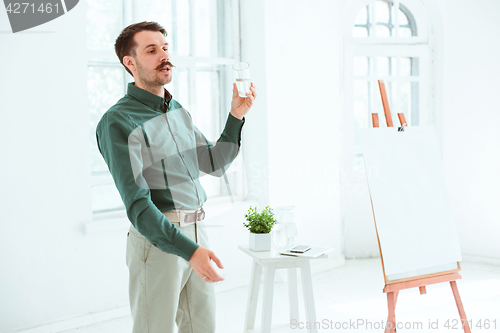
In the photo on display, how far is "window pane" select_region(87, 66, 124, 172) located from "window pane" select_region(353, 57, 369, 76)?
214cm

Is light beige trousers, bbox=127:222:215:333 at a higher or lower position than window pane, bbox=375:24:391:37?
lower

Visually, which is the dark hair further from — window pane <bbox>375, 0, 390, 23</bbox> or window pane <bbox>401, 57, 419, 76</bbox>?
window pane <bbox>401, 57, 419, 76</bbox>

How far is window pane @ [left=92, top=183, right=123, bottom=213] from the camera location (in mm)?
2896

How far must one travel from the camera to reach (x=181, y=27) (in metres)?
3.26

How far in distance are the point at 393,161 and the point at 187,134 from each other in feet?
3.77

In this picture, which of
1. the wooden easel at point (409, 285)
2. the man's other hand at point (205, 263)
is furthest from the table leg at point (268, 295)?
the man's other hand at point (205, 263)

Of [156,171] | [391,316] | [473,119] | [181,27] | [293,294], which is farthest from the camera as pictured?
[473,119]

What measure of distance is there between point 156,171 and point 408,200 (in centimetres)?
136

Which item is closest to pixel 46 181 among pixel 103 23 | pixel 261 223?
pixel 103 23

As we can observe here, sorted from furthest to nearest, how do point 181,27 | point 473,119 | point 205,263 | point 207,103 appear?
1. point 473,119
2. point 207,103
3. point 181,27
4. point 205,263

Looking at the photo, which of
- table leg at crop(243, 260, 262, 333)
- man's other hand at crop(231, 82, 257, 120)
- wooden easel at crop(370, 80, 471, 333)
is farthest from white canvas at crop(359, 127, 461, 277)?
man's other hand at crop(231, 82, 257, 120)

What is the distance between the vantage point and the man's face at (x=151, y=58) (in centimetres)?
154

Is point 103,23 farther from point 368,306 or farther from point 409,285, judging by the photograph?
point 368,306

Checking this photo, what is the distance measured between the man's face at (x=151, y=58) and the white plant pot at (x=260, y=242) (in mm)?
1009
